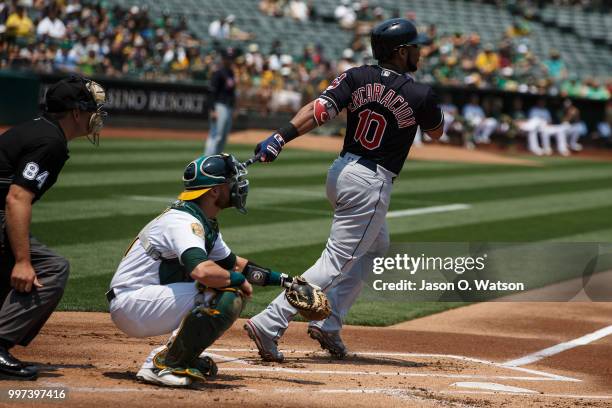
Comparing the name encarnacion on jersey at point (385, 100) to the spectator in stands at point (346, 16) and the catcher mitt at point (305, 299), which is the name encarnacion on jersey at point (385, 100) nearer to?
the catcher mitt at point (305, 299)

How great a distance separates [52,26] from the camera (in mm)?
23859

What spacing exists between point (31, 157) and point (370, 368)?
2469mm

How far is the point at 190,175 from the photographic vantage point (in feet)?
17.6

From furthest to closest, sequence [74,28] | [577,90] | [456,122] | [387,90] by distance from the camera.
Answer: [577,90], [456,122], [74,28], [387,90]

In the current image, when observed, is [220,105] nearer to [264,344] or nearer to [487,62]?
[264,344]

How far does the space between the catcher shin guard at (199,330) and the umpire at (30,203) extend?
0.71 m

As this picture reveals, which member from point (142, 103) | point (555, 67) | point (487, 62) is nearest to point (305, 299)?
point (142, 103)

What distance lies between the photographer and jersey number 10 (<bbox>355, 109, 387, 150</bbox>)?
20.5 feet

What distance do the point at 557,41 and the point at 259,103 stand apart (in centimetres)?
1707

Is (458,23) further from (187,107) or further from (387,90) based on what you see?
(387,90)

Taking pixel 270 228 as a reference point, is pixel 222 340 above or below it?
above

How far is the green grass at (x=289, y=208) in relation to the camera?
31.8ft

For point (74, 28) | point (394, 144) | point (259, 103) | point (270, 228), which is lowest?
point (259, 103)

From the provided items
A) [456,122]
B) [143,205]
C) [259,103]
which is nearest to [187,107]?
[259,103]
